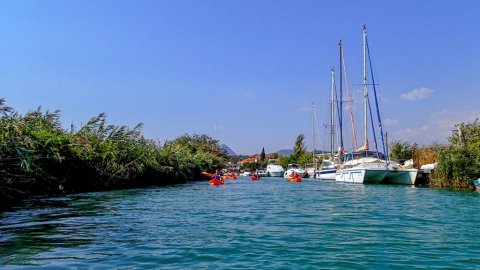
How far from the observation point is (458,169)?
3209 cm

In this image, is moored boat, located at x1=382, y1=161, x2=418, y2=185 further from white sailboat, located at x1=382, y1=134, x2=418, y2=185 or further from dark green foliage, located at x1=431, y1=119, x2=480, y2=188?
→ dark green foliage, located at x1=431, y1=119, x2=480, y2=188

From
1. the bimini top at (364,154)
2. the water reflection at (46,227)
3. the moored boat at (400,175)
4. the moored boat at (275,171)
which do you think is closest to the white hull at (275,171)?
the moored boat at (275,171)

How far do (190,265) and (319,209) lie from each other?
1114 centimetres

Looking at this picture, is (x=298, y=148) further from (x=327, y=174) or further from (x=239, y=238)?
(x=239, y=238)

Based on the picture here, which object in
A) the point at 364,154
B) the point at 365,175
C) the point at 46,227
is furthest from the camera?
the point at 364,154

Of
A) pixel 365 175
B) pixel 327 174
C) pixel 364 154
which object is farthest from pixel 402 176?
pixel 327 174

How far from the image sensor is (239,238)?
Answer: 11383 mm

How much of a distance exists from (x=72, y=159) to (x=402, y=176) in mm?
26973

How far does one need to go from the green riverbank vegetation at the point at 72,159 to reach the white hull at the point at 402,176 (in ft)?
69.7

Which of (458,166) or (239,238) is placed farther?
(458,166)

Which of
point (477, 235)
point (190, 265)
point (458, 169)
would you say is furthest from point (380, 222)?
point (458, 169)

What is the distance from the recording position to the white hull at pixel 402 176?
125 feet

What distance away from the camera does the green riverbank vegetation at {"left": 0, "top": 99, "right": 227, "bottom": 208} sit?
19.8m

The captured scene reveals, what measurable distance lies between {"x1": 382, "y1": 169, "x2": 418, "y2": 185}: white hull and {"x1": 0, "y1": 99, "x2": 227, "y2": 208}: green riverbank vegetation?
69.7ft
